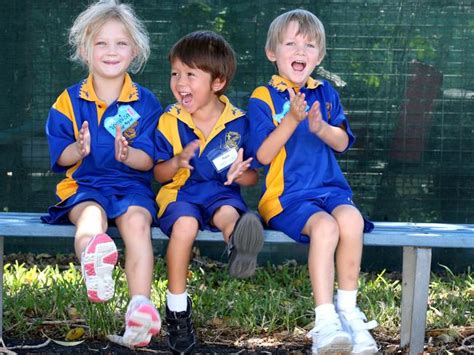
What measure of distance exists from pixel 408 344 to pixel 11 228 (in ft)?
6.13

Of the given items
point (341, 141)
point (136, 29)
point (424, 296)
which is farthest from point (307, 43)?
point (424, 296)

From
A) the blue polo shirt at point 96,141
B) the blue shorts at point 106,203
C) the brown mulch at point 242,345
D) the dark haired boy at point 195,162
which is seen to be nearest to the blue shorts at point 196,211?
the dark haired boy at point 195,162

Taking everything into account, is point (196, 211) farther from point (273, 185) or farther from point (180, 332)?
point (180, 332)

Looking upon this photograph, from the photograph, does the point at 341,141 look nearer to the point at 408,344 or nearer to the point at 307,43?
the point at 307,43

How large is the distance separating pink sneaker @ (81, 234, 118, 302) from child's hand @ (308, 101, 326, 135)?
100 centimetres

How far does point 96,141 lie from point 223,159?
0.59 m

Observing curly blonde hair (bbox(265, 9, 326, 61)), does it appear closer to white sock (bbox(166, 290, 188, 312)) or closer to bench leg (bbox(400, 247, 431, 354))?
bench leg (bbox(400, 247, 431, 354))

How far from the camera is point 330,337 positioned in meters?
4.18

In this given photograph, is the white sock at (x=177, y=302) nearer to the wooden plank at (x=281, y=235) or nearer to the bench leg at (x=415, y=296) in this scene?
the wooden plank at (x=281, y=235)

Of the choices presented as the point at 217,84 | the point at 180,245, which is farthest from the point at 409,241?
the point at 217,84

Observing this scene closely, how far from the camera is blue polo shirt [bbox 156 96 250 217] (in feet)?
15.4

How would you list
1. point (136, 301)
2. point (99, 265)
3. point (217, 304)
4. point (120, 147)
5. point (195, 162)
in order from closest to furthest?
point (99, 265)
point (136, 301)
point (120, 147)
point (195, 162)
point (217, 304)

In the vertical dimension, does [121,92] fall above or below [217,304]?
above

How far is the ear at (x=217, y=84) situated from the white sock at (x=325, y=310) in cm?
116
